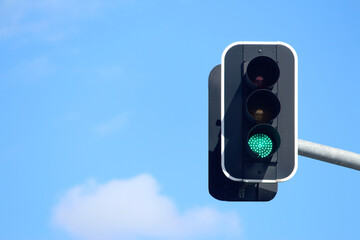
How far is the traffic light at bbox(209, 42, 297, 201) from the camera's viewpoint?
3.70 meters

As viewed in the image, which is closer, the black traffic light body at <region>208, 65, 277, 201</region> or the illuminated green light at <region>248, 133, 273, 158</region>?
the illuminated green light at <region>248, 133, 273, 158</region>

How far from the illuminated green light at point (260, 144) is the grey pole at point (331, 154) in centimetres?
23

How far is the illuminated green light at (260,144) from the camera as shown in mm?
3697

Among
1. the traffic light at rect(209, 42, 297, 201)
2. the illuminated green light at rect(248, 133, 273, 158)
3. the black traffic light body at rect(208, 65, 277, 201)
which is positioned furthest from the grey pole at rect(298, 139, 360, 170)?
the black traffic light body at rect(208, 65, 277, 201)

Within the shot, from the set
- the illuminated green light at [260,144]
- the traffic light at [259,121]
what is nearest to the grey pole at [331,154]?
the traffic light at [259,121]

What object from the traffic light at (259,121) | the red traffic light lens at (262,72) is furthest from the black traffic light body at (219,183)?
the red traffic light lens at (262,72)

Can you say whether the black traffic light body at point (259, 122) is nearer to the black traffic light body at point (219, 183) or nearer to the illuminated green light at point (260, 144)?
the illuminated green light at point (260, 144)

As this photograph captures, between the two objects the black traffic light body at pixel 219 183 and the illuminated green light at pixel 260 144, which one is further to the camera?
the black traffic light body at pixel 219 183

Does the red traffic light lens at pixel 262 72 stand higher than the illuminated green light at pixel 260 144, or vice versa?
the red traffic light lens at pixel 262 72

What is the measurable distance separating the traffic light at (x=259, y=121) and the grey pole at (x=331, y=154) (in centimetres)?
8

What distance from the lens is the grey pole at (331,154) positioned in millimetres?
3736

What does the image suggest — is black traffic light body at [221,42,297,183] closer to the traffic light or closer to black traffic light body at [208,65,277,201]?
the traffic light

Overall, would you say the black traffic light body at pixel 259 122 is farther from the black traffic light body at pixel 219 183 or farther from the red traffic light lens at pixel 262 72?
the black traffic light body at pixel 219 183

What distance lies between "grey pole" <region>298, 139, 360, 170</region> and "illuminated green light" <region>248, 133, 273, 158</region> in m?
0.23
